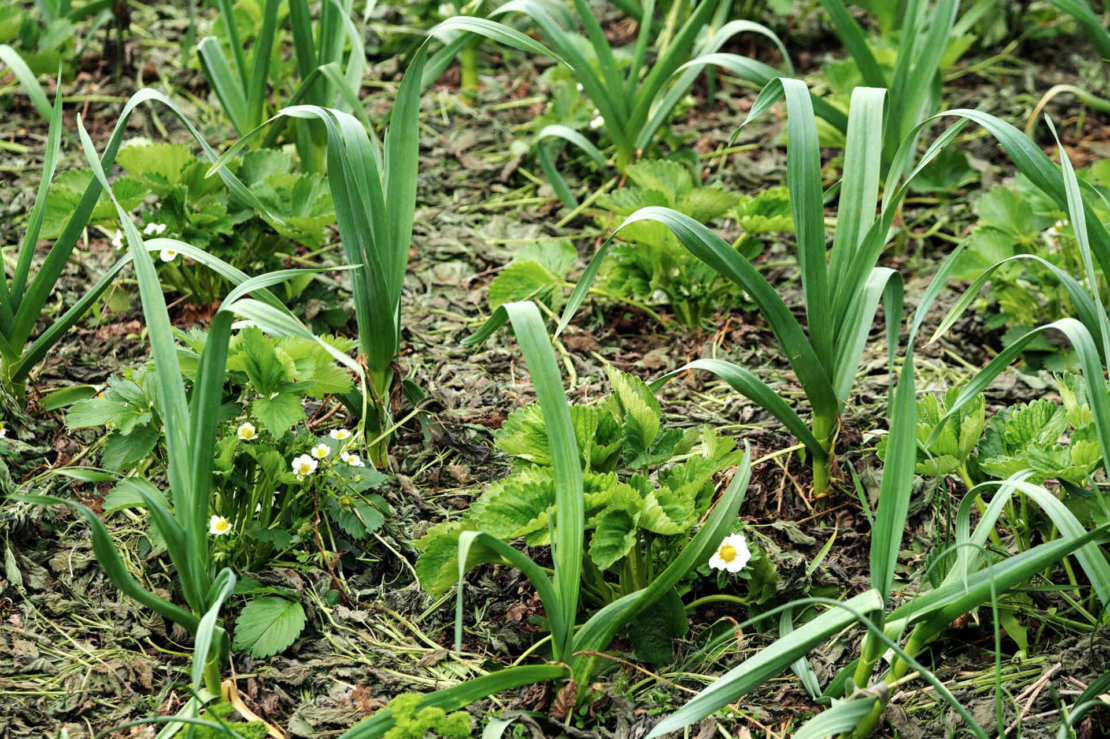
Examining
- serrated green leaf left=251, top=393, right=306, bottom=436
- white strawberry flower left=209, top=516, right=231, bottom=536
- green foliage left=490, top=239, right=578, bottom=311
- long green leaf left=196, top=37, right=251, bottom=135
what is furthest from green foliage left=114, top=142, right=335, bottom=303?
white strawberry flower left=209, top=516, right=231, bottom=536

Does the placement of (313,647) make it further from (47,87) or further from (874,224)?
(47,87)

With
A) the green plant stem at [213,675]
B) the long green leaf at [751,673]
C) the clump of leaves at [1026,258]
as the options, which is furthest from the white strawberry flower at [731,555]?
the clump of leaves at [1026,258]

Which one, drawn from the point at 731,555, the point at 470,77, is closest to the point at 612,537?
the point at 731,555

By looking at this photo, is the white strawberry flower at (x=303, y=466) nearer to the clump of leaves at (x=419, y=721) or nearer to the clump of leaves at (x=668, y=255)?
the clump of leaves at (x=419, y=721)

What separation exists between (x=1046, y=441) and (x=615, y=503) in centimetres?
60

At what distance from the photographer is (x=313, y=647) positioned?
4.85ft

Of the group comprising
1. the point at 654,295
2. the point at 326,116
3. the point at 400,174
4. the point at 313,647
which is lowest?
the point at 313,647

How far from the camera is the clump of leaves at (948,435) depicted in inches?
57.4

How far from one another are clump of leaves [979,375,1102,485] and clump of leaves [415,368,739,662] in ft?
1.20

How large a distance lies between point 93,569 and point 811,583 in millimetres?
1064

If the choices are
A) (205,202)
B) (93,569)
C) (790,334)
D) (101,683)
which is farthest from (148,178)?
(790,334)

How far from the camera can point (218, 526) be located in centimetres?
144

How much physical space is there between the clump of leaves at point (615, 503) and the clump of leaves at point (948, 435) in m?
0.26

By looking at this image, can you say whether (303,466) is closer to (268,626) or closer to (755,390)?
(268,626)
